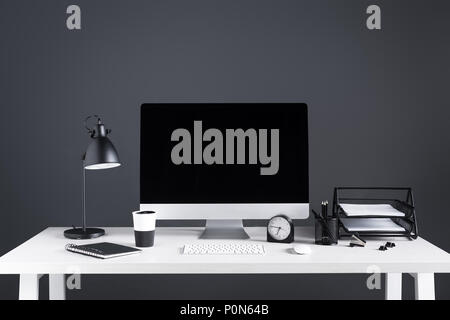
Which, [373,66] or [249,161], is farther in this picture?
[373,66]

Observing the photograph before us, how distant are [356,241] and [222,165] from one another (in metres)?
0.59

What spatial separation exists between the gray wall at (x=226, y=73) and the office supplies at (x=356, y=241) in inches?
25.0

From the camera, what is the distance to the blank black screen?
181cm

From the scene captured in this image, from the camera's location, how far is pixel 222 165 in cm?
183

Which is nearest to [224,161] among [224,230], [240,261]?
[224,230]

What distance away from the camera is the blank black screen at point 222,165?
181 cm

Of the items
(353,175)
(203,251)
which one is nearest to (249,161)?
(203,251)

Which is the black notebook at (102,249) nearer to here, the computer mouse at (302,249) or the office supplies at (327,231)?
the computer mouse at (302,249)

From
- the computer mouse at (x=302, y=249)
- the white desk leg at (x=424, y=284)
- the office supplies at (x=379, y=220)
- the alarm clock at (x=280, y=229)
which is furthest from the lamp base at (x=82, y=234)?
the white desk leg at (x=424, y=284)

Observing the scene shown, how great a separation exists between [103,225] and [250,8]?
1.30 metres

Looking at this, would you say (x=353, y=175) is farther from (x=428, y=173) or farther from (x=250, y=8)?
(x=250, y=8)

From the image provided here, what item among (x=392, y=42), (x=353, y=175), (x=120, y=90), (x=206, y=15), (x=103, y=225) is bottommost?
(x=103, y=225)

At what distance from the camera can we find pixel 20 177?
7.48 feet

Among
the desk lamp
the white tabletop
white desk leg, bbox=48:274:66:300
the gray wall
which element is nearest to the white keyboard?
the white tabletop
